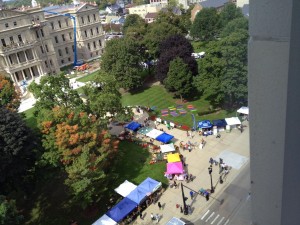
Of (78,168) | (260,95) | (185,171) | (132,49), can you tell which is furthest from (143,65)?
(260,95)

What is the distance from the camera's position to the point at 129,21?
3007 inches

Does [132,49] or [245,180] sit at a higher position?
[132,49]

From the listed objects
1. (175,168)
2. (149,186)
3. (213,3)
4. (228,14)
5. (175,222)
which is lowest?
(175,222)

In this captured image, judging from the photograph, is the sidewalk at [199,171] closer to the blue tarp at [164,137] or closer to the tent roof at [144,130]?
the blue tarp at [164,137]

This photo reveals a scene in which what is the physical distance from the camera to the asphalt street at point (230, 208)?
768 inches

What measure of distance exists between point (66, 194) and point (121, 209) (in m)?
6.18

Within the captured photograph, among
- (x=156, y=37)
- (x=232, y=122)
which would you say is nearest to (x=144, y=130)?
(x=232, y=122)

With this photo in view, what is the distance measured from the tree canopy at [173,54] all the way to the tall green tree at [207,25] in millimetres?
24317

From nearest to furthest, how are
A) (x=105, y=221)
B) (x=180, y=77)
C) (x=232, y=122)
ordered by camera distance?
(x=105, y=221) → (x=232, y=122) → (x=180, y=77)

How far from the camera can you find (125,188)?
23266mm

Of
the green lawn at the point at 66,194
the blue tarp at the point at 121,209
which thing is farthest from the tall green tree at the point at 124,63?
the blue tarp at the point at 121,209

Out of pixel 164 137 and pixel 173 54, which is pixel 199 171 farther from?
pixel 173 54

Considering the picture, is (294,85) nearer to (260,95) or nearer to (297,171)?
(260,95)

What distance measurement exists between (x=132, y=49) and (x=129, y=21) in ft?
114
